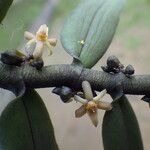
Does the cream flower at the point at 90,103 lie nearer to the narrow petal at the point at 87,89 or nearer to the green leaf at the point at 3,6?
the narrow petal at the point at 87,89

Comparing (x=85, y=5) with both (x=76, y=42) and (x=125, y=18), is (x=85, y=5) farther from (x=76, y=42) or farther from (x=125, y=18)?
(x=125, y=18)

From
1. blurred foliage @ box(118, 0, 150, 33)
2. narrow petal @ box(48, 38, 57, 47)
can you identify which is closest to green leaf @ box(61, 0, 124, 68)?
narrow petal @ box(48, 38, 57, 47)

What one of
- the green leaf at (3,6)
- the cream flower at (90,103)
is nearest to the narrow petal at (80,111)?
the cream flower at (90,103)

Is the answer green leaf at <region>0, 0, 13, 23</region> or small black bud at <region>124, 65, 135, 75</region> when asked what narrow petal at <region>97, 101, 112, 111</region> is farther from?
green leaf at <region>0, 0, 13, 23</region>

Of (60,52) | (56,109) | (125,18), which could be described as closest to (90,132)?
(56,109)

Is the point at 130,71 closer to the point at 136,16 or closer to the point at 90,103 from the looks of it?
the point at 90,103

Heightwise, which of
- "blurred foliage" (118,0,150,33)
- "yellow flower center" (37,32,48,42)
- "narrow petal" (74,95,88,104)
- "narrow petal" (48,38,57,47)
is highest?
"blurred foliage" (118,0,150,33)

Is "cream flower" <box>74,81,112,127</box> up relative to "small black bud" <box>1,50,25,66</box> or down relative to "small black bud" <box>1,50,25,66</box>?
down
